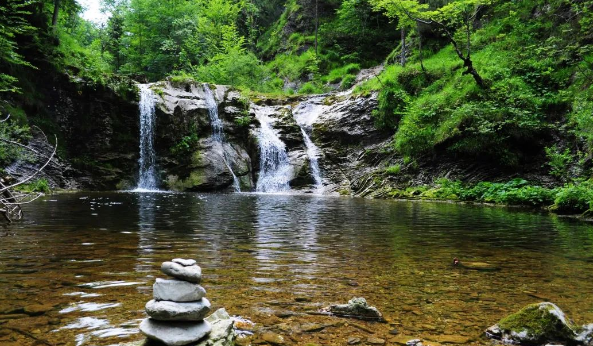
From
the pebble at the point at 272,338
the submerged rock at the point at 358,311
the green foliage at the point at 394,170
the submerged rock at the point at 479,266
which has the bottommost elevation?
the submerged rock at the point at 479,266

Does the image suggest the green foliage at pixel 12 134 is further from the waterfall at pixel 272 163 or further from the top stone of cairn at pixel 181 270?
the top stone of cairn at pixel 181 270

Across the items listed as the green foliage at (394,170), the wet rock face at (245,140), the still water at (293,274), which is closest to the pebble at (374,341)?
the still water at (293,274)

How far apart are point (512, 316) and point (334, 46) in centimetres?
4027

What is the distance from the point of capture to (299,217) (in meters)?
10.9

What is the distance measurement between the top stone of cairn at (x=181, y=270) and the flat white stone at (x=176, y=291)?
0.15 ft

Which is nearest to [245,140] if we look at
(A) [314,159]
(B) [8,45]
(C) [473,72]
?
(A) [314,159]

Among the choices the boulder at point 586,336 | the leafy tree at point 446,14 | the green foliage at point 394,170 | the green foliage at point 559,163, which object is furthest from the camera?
the green foliage at point 394,170

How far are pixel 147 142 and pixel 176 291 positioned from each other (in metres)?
23.5

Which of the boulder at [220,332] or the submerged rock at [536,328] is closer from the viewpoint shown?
the boulder at [220,332]

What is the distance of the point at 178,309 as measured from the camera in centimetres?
274

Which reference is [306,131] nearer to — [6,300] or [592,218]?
[592,218]

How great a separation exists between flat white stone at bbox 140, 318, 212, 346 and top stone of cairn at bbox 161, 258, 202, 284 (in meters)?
0.33

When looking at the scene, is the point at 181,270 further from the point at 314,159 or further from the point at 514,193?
the point at 314,159

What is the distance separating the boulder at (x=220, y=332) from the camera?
2.70 metres
